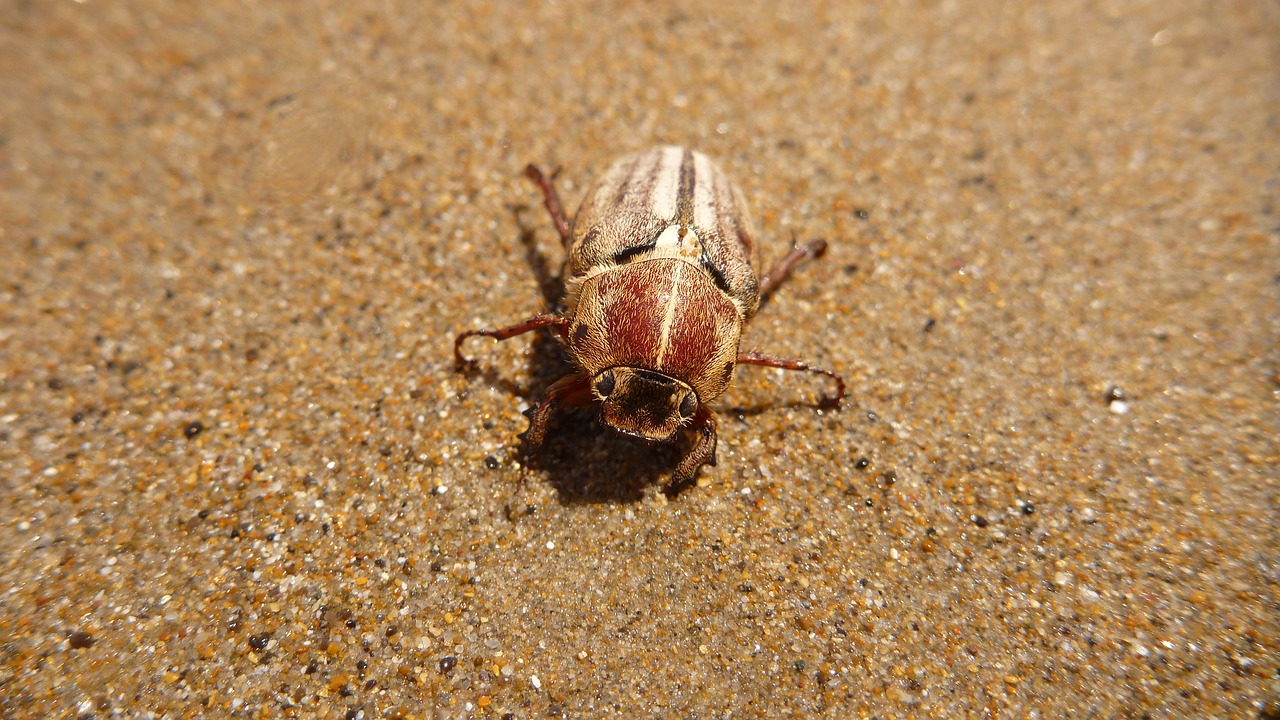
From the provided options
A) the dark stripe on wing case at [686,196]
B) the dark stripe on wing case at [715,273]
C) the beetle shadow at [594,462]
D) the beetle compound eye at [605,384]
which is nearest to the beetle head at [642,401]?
the beetle compound eye at [605,384]

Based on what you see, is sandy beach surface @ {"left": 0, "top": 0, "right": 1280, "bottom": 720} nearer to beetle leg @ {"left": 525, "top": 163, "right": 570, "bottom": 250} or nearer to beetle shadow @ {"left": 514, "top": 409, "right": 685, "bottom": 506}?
beetle shadow @ {"left": 514, "top": 409, "right": 685, "bottom": 506}

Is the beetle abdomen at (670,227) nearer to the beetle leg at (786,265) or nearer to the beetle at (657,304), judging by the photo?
the beetle at (657,304)

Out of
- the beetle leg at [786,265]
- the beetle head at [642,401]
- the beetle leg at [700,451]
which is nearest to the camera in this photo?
the beetle head at [642,401]

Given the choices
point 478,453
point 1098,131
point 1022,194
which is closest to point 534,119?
point 478,453

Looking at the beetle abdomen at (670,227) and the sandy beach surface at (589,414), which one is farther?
the beetle abdomen at (670,227)

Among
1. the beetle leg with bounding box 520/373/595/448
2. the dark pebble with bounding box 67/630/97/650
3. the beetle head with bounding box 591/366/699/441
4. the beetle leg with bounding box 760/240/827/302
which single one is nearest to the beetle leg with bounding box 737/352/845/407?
the beetle head with bounding box 591/366/699/441

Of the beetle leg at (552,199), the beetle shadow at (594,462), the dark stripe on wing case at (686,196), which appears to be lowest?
the beetle shadow at (594,462)

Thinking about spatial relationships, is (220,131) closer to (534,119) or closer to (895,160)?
(534,119)

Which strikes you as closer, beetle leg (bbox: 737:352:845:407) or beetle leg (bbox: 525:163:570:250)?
beetle leg (bbox: 737:352:845:407)
